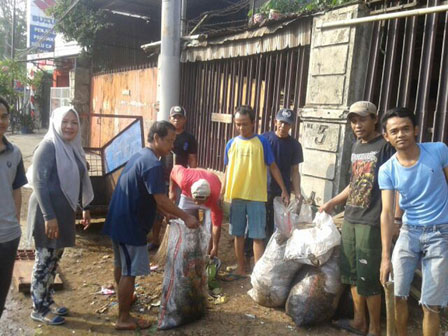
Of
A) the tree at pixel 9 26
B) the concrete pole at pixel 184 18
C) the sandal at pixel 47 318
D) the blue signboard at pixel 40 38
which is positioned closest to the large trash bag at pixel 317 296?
the sandal at pixel 47 318

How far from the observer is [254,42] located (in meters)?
5.72

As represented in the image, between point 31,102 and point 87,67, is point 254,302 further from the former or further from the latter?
point 31,102

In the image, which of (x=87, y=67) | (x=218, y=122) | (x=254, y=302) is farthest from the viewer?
→ (x=87, y=67)

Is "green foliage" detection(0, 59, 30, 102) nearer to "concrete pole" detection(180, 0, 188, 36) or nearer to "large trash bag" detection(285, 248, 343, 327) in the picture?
"concrete pole" detection(180, 0, 188, 36)

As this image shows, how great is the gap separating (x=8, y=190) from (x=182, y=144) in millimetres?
2378

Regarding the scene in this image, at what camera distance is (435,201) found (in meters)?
2.54

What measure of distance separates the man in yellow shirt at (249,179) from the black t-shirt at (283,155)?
0.24 m

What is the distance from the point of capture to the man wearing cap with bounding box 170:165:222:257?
12.1 ft

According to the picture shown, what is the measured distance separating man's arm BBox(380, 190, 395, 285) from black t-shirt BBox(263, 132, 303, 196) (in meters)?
1.69

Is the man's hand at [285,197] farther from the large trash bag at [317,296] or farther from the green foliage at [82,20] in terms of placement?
the green foliage at [82,20]

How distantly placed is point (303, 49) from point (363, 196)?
2647mm

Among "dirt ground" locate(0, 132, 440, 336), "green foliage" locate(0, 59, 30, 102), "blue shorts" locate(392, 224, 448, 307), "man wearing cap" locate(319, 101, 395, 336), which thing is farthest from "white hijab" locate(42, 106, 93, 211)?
"green foliage" locate(0, 59, 30, 102)

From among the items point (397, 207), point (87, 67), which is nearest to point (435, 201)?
point (397, 207)

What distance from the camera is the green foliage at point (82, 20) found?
1164cm
